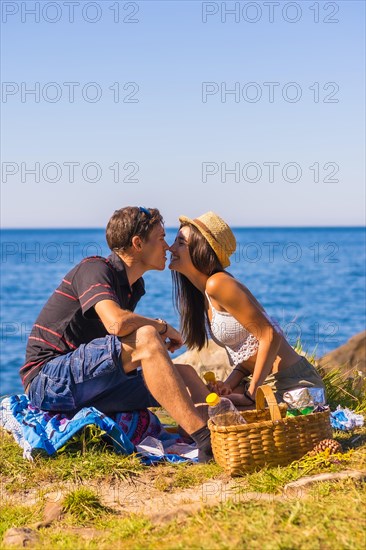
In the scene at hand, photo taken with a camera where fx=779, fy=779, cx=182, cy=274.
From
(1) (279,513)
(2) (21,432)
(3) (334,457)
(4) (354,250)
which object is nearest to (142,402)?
(2) (21,432)

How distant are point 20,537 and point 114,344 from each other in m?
1.58

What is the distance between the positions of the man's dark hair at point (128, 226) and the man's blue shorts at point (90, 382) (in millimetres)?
823

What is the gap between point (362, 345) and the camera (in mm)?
11641

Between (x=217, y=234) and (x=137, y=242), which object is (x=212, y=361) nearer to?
(x=217, y=234)

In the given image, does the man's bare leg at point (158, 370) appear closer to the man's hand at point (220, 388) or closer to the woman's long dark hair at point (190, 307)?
the man's hand at point (220, 388)

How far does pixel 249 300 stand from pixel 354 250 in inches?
3420

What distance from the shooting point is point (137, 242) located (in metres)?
5.95

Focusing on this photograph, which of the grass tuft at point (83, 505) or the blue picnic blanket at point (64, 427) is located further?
the blue picnic blanket at point (64, 427)

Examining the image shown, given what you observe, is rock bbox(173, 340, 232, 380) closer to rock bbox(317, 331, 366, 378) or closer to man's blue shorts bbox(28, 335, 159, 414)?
rock bbox(317, 331, 366, 378)

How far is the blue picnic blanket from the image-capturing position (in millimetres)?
5609

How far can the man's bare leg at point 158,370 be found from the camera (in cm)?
536

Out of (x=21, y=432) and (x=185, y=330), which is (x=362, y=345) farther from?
(x=21, y=432)

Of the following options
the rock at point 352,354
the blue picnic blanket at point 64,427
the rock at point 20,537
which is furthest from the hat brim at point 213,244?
the rock at point 352,354

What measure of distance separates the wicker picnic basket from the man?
37 cm
